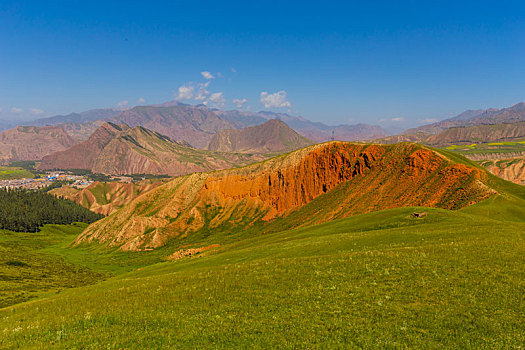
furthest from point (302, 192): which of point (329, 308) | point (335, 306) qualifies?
point (329, 308)

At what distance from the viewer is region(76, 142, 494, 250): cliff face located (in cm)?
7662

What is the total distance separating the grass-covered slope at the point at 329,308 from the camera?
1218 cm

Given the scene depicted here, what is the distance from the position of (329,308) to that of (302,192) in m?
110

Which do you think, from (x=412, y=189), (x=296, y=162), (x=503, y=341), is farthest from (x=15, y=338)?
(x=296, y=162)

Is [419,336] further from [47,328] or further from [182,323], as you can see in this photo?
[47,328]

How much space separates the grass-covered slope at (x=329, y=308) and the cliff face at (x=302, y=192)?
181 ft

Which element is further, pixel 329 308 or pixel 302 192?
pixel 302 192

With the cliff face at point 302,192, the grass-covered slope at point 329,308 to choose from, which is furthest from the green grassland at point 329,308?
the cliff face at point 302,192

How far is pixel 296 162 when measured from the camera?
432 ft

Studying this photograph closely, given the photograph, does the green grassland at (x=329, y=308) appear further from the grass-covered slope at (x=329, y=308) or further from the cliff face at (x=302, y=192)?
the cliff face at (x=302, y=192)

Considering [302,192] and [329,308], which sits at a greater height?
[329,308]

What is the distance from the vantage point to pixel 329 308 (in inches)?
591

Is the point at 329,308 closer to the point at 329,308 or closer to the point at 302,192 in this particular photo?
the point at 329,308

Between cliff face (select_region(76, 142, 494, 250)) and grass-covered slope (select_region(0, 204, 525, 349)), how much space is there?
181ft
